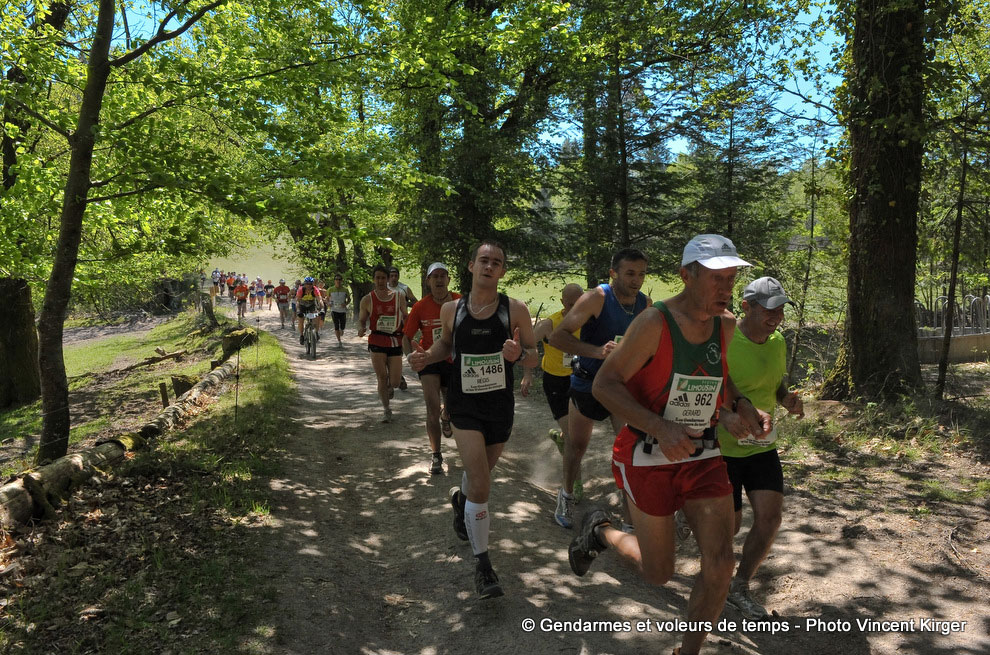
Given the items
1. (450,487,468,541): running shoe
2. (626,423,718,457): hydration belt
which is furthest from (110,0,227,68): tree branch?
(626,423,718,457): hydration belt

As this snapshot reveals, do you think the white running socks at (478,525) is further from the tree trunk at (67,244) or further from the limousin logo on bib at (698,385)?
the tree trunk at (67,244)

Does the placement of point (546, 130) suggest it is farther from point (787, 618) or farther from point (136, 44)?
point (787, 618)

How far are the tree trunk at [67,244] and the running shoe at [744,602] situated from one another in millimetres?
6927

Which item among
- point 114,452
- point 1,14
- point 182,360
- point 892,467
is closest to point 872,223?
point 892,467

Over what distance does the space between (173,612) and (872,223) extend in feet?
26.6

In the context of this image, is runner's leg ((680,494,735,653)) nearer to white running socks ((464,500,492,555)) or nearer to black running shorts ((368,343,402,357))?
white running socks ((464,500,492,555))

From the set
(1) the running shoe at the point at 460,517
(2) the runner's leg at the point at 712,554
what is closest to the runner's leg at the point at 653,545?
(2) the runner's leg at the point at 712,554

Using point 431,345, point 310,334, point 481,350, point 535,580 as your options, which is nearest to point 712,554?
point 535,580

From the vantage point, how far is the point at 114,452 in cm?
684

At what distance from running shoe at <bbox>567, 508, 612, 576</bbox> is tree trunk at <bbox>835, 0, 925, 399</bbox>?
5497 mm

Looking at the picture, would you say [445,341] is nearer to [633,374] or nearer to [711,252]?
[633,374]

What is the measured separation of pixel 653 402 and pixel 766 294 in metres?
1.47

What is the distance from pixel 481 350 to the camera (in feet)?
15.3

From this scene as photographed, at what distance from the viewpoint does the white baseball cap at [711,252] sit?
307 cm
